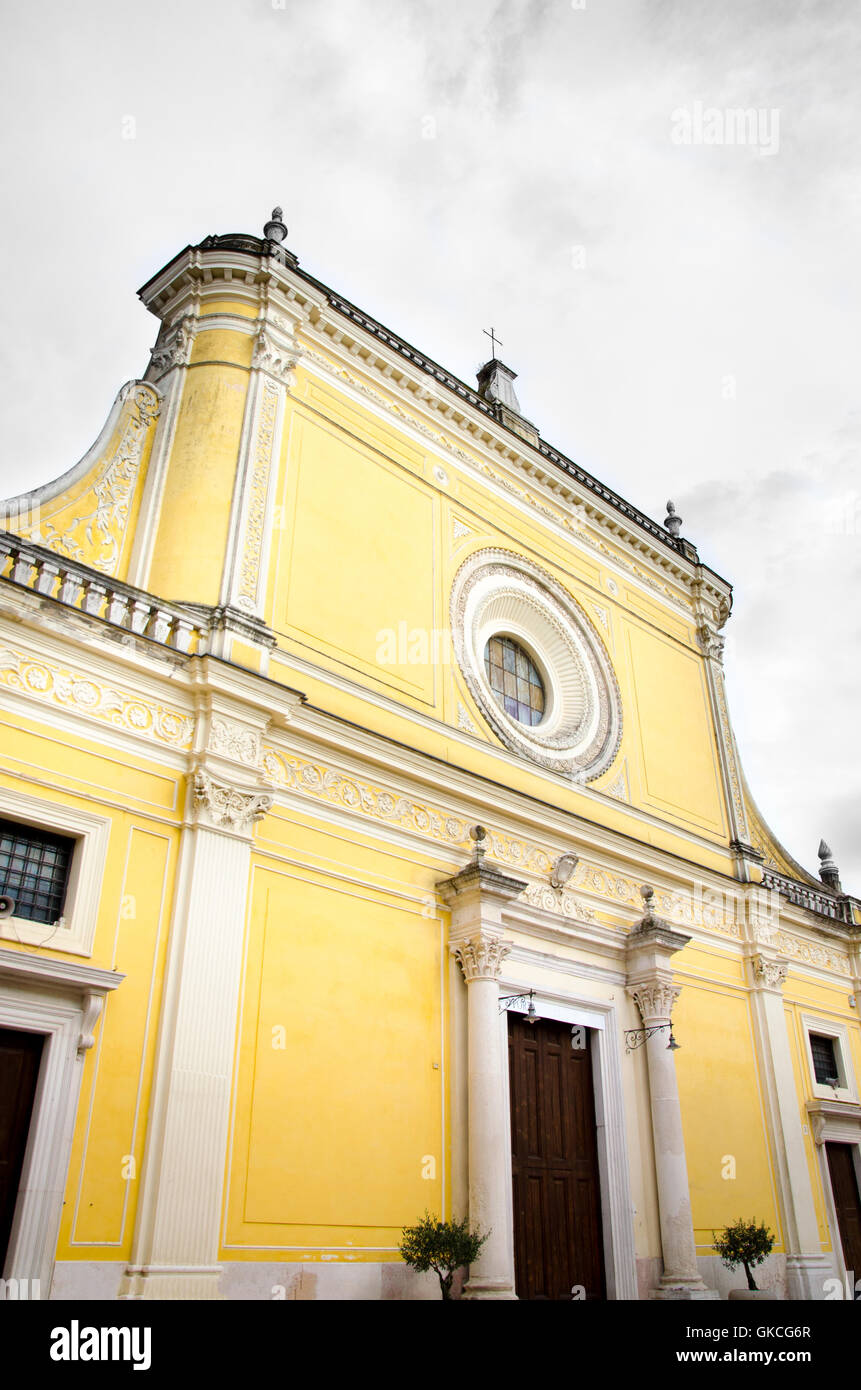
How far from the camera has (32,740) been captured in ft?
28.2

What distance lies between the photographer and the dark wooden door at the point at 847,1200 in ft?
48.0

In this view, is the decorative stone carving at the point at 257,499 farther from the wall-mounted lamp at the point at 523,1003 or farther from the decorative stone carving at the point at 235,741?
the wall-mounted lamp at the point at 523,1003

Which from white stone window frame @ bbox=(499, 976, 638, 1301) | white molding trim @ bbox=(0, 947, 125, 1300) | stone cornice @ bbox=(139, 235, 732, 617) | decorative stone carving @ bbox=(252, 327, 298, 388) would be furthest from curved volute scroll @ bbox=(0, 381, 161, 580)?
white stone window frame @ bbox=(499, 976, 638, 1301)

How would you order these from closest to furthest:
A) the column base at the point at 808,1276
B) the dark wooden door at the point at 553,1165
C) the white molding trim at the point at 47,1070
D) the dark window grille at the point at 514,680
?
the white molding trim at the point at 47,1070
the dark wooden door at the point at 553,1165
the column base at the point at 808,1276
the dark window grille at the point at 514,680

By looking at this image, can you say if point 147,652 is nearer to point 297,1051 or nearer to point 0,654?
point 0,654

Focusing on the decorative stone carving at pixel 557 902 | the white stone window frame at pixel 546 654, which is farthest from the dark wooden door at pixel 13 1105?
the white stone window frame at pixel 546 654

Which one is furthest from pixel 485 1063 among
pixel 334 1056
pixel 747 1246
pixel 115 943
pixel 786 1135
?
pixel 786 1135

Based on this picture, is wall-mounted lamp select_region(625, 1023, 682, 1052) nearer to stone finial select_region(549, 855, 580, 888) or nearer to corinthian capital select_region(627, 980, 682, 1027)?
corinthian capital select_region(627, 980, 682, 1027)

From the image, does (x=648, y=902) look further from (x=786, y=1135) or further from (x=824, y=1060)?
(x=824, y=1060)

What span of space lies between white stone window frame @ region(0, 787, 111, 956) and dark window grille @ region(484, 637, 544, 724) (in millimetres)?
6545

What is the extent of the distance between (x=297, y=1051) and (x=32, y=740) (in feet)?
11.9

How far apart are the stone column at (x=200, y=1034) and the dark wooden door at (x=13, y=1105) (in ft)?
3.10

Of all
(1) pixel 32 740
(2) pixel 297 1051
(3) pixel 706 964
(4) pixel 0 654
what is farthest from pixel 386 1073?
(3) pixel 706 964

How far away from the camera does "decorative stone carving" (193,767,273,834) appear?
940 centimetres
